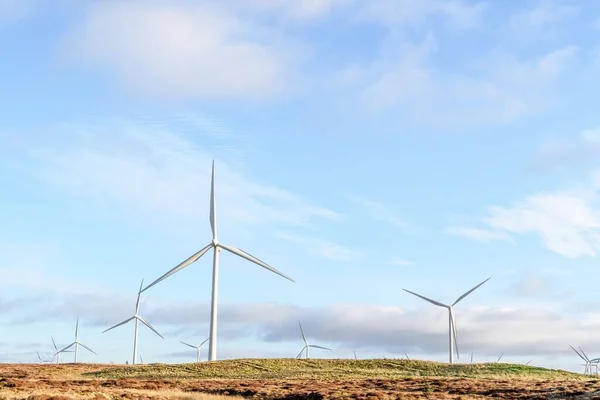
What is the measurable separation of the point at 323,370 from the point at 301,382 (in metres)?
15.4

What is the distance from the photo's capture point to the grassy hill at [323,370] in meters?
75.1

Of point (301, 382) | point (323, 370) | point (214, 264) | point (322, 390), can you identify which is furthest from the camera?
point (214, 264)

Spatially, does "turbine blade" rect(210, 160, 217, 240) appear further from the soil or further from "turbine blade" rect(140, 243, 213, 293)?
the soil

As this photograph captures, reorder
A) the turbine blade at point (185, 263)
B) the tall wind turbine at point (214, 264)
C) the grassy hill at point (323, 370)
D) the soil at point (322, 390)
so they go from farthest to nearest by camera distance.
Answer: the turbine blade at point (185, 263) < the tall wind turbine at point (214, 264) < the grassy hill at point (323, 370) < the soil at point (322, 390)

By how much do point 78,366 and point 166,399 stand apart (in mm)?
50696

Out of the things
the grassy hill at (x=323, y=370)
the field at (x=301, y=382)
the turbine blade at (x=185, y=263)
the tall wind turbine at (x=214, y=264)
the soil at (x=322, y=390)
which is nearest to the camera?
the soil at (x=322, y=390)

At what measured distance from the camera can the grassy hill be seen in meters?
75.1

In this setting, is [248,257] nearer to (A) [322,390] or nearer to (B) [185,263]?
(B) [185,263]

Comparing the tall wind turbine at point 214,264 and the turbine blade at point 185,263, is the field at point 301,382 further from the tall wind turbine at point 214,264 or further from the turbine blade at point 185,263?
the turbine blade at point 185,263

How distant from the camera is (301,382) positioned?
211ft

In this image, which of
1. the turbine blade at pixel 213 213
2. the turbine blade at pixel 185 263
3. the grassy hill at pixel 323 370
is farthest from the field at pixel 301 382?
the turbine blade at pixel 213 213

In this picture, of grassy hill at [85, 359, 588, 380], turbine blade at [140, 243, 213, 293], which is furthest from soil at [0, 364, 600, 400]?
turbine blade at [140, 243, 213, 293]

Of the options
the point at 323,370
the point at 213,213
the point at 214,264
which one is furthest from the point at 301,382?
the point at 213,213

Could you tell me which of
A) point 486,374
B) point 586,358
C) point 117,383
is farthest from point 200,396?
point 586,358
